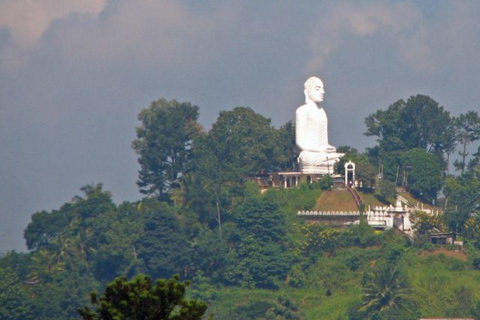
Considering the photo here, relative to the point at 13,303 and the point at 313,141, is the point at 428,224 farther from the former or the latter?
the point at 13,303

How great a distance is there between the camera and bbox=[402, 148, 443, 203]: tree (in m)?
71.3

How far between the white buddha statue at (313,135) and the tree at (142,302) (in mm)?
42095

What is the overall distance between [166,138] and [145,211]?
197 inches

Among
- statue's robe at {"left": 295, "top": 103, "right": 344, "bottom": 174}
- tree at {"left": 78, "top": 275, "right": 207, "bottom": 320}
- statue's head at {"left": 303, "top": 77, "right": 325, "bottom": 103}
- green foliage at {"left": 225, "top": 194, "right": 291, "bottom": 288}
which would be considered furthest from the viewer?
statue's head at {"left": 303, "top": 77, "right": 325, "bottom": 103}

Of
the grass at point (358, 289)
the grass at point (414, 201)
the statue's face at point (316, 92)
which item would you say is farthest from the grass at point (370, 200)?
the statue's face at point (316, 92)

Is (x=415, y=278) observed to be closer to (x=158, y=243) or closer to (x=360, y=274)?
(x=360, y=274)

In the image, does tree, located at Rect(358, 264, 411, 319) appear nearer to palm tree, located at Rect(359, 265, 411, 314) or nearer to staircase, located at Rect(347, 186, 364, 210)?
palm tree, located at Rect(359, 265, 411, 314)

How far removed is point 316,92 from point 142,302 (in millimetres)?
46284

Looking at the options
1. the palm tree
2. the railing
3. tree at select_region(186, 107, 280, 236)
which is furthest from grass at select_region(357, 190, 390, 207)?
the palm tree

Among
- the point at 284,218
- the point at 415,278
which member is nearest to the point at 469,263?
the point at 415,278

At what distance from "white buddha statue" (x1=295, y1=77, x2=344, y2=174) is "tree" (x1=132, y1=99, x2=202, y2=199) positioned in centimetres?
419

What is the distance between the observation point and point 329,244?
6512 centimetres

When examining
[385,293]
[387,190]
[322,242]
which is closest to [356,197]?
[387,190]

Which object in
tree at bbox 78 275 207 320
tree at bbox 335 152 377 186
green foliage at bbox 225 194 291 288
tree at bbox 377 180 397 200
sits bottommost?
tree at bbox 78 275 207 320
